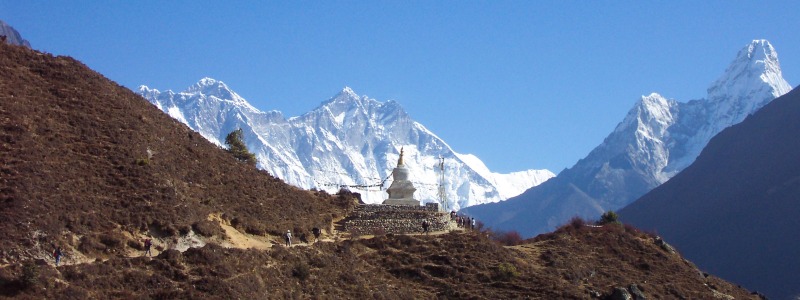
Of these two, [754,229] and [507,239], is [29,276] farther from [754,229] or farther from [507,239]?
[754,229]

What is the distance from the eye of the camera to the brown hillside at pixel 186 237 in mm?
42562

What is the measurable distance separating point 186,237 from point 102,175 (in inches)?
227

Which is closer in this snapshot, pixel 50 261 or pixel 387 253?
pixel 50 261

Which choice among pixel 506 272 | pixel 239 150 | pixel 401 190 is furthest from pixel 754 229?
pixel 506 272

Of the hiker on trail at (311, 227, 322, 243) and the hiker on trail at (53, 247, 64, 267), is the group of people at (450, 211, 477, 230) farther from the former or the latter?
the hiker on trail at (53, 247, 64, 267)

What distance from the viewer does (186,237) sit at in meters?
48.8

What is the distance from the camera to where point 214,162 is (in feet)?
202

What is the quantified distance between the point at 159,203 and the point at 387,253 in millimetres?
12739

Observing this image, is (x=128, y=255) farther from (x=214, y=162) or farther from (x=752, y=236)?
(x=752, y=236)

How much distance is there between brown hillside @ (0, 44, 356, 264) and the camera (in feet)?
147

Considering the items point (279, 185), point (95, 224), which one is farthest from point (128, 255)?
point (279, 185)

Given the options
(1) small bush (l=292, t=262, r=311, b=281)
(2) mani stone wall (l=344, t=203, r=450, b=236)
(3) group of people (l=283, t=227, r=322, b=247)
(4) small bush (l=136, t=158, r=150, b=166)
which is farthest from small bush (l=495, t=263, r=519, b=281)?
(4) small bush (l=136, t=158, r=150, b=166)

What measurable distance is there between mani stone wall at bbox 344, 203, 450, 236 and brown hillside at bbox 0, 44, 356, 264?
1818mm

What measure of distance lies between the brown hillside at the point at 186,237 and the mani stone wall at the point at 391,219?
2046mm
